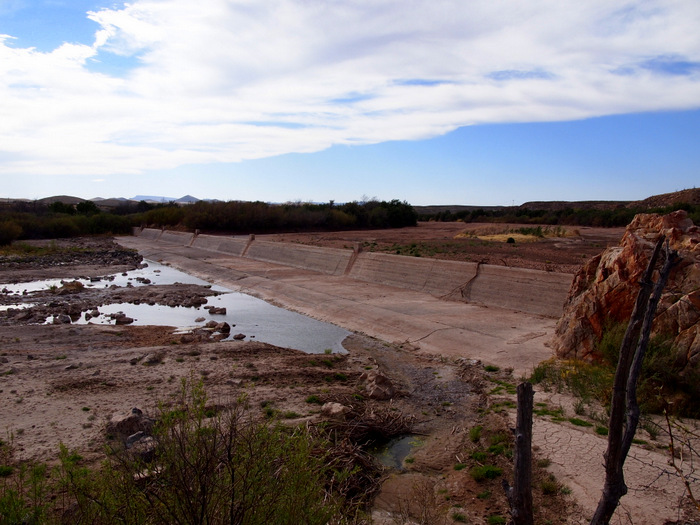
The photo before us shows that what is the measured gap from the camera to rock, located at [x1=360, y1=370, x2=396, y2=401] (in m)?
9.20

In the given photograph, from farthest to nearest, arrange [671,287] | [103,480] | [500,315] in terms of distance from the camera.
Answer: [500,315]
[671,287]
[103,480]

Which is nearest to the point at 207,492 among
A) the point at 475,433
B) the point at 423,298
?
the point at 475,433

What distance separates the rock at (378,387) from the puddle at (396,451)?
4.40 feet

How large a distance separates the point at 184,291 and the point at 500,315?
13629 mm

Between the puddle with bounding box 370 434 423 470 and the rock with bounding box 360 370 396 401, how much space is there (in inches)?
52.8

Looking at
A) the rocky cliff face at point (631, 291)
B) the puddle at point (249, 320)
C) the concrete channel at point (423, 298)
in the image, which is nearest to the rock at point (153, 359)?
the puddle at point (249, 320)

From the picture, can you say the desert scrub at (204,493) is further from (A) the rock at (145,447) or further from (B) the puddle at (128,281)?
(B) the puddle at (128,281)

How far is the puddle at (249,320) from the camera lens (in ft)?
47.2

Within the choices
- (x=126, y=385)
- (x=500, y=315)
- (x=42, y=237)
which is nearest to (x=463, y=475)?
(x=126, y=385)

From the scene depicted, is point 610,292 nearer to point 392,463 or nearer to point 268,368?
point 392,463

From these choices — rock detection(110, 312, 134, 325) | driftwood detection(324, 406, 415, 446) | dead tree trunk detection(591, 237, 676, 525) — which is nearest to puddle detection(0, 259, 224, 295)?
rock detection(110, 312, 134, 325)

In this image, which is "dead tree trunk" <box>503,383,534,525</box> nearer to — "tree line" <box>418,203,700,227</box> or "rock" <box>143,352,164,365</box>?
"rock" <box>143,352,164,365</box>

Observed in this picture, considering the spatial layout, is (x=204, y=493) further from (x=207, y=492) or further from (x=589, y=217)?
(x=589, y=217)

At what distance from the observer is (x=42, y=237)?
170 feet
